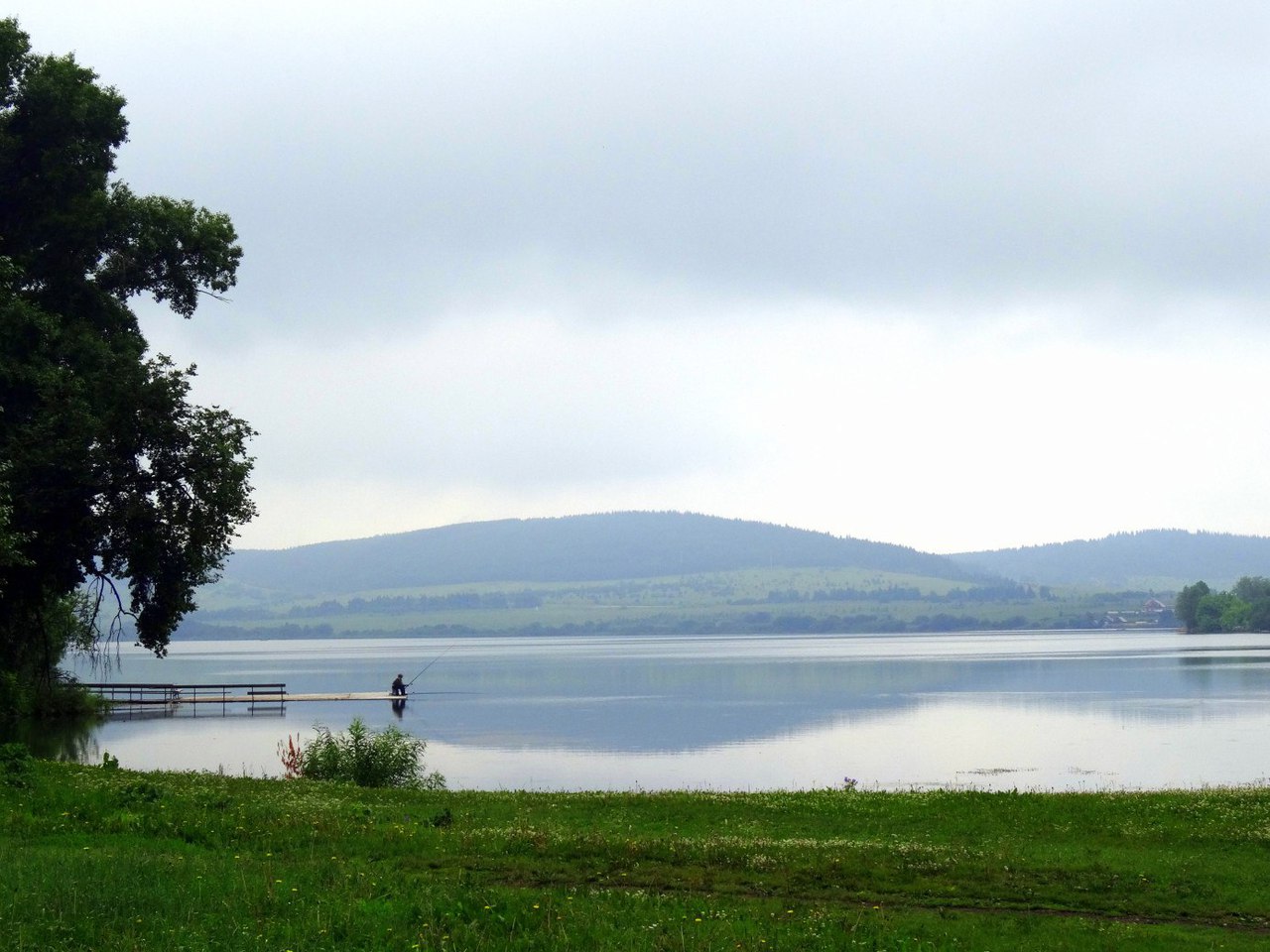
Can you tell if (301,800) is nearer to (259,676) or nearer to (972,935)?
(972,935)

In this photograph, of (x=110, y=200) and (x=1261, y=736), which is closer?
(x=110, y=200)

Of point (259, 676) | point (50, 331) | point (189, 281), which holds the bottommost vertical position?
point (259, 676)

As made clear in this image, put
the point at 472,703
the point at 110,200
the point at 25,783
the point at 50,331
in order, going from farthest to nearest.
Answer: the point at 472,703 < the point at 110,200 < the point at 50,331 < the point at 25,783

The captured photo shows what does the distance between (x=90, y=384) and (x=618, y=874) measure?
2257 cm

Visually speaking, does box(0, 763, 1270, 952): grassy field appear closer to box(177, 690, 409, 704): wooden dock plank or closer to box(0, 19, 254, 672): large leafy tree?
box(0, 19, 254, 672): large leafy tree

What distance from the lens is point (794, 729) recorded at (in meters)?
60.7

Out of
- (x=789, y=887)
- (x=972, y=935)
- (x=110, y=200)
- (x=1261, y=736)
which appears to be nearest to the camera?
(x=972, y=935)

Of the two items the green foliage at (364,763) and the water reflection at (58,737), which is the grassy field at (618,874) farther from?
the water reflection at (58,737)

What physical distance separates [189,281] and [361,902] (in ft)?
91.6

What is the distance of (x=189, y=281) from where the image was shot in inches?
1460

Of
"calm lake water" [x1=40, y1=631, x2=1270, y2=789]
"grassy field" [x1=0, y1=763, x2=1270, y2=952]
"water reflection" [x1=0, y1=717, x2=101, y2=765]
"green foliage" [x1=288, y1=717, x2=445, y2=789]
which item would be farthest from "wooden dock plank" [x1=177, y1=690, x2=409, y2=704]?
"grassy field" [x1=0, y1=763, x2=1270, y2=952]

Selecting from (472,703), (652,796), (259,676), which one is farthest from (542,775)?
(259,676)

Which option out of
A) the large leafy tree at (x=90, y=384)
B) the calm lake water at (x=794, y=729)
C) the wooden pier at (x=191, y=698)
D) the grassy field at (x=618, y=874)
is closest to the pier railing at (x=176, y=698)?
the wooden pier at (x=191, y=698)

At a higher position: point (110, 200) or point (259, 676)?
point (110, 200)
